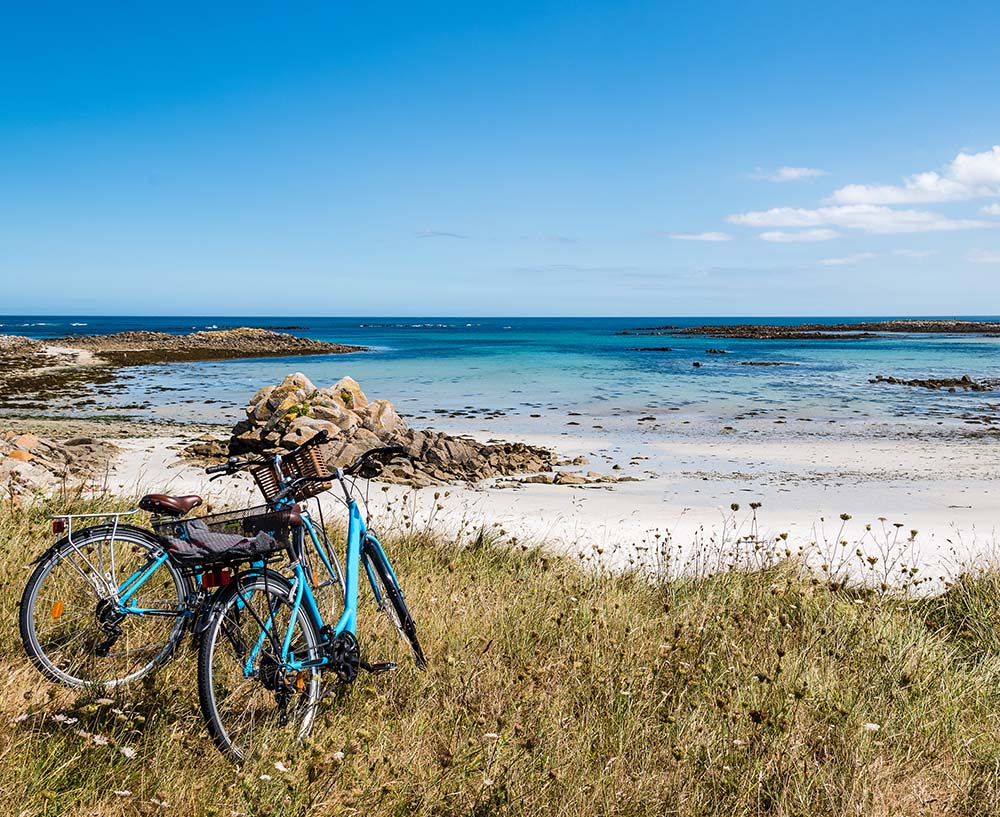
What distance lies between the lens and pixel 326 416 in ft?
57.5

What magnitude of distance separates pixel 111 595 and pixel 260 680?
3.66 feet

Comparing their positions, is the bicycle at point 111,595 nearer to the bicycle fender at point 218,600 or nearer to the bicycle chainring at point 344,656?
the bicycle fender at point 218,600

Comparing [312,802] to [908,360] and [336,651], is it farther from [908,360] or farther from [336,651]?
[908,360]

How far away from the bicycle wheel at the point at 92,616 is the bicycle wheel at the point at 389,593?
997 mm

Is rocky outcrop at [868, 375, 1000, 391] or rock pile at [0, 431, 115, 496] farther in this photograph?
rocky outcrop at [868, 375, 1000, 391]

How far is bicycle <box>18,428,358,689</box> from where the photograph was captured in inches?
152

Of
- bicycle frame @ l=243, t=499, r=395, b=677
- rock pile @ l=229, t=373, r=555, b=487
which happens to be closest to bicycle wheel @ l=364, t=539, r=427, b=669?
bicycle frame @ l=243, t=499, r=395, b=677

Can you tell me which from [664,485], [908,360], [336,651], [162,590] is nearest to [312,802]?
[336,651]

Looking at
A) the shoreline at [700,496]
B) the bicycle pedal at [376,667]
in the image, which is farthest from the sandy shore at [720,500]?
the bicycle pedal at [376,667]

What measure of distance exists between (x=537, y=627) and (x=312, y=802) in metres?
2.40

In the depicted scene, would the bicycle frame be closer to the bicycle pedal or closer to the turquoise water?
the bicycle pedal

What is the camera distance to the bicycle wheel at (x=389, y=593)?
4.26 m

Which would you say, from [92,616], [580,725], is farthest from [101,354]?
[580,725]

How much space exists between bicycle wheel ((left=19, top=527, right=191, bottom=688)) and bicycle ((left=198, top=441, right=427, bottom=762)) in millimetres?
480
